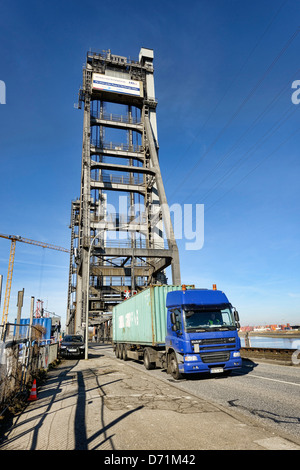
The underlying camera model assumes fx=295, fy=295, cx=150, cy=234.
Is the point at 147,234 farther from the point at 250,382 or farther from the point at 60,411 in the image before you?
the point at 60,411

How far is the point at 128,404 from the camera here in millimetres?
7145

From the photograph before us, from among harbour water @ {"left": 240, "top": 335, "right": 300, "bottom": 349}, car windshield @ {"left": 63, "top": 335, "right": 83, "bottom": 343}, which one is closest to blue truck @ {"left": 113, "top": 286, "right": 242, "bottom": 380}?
car windshield @ {"left": 63, "top": 335, "right": 83, "bottom": 343}

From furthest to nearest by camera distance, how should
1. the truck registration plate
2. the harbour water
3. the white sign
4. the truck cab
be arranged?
the white sign, the harbour water, the truck registration plate, the truck cab

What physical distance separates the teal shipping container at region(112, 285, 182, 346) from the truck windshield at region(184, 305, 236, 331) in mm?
2863

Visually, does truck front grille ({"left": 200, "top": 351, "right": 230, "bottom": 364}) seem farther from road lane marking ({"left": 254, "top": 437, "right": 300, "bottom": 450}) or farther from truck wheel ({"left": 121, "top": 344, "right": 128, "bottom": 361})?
truck wheel ({"left": 121, "top": 344, "right": 128, "bottom": 361})

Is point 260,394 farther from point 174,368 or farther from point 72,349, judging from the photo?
point 72,349

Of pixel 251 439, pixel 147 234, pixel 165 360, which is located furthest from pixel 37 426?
pixel 147 234

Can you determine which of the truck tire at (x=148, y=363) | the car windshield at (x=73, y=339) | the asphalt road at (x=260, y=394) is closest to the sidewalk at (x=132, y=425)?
the asphalt road at (x=260, y=394)

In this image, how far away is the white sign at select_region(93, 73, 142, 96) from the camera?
3644 centimetres

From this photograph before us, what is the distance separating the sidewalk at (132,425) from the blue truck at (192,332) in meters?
1.63

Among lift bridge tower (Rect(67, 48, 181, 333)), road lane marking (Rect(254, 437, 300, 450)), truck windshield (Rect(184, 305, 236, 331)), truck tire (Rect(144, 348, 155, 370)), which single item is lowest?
road lane marking (Rect(254, 437, 300, 450))

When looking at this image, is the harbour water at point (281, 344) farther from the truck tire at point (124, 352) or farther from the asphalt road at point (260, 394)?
the asphalt road at point (260, 394)

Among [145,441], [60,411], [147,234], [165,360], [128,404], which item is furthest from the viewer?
[147,234]
